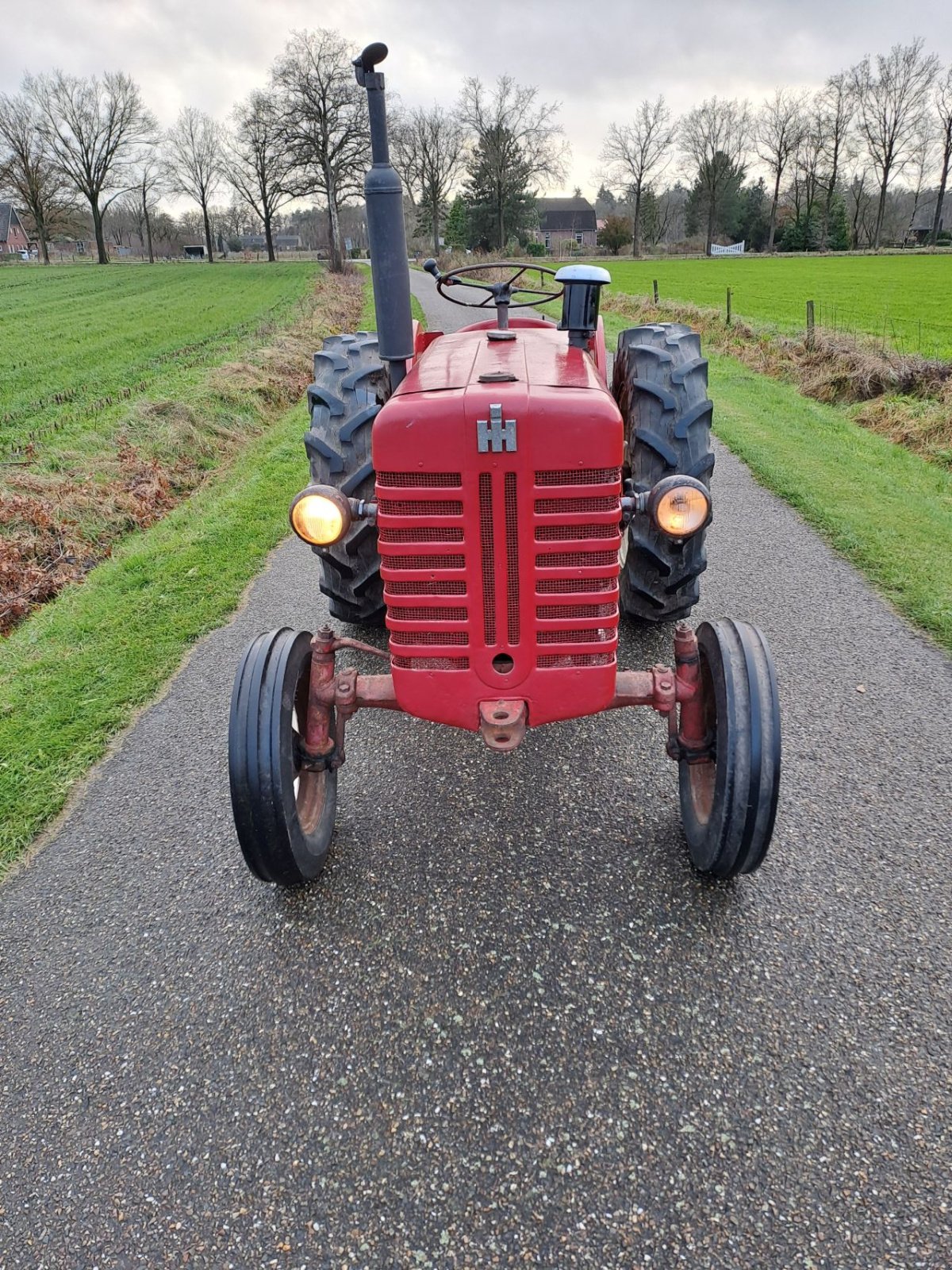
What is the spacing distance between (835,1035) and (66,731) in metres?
3.12

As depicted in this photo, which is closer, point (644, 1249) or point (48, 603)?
point (644, 1249)

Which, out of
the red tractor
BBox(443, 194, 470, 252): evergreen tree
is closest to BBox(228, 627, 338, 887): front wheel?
the red tractor

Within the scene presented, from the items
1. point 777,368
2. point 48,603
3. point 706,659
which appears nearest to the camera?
point 706,659

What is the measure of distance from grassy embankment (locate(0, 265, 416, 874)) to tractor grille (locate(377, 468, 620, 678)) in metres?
1.74

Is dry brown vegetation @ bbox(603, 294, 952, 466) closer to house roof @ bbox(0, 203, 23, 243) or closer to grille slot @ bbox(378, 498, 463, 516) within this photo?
grille slot @ bbox(378, 498, 463, 516)

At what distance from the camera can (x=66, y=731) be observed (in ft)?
11.3

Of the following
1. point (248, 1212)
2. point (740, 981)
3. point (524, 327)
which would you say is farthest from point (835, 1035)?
point (524, 327)

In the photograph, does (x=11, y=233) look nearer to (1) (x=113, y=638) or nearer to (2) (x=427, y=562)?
(1) (x=113, y=638)

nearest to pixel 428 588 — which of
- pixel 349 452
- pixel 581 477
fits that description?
pixel 581 477

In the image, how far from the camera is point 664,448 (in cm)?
344

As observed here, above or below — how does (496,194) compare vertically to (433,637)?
above

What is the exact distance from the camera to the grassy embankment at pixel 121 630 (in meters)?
3.24

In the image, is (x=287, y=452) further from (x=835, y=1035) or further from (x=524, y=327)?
(x=835, y=1035)

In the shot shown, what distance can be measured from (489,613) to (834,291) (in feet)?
91.7
